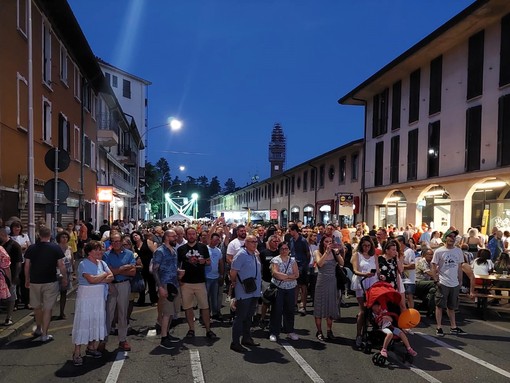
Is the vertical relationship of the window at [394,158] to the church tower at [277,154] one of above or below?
below

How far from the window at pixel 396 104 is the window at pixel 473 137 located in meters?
6.80

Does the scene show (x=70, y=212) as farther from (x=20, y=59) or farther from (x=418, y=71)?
(x=418, y=71)

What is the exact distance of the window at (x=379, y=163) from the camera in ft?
88.9

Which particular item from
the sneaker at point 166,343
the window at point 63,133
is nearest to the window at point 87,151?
the window at point 63,133

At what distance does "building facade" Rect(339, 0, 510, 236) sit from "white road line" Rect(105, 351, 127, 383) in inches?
558

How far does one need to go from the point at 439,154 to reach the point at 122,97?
56385 mm

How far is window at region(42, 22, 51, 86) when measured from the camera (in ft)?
56.3

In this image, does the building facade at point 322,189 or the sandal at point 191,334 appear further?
the building facade at point 322,189

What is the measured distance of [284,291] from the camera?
26.0ft

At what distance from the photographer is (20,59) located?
14086 mm

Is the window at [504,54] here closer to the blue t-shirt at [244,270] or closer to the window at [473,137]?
the window at [473,137]

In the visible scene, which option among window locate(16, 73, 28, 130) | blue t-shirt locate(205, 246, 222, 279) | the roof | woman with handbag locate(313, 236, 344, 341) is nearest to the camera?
woman with handbag locate(313, 236, 344, 341)

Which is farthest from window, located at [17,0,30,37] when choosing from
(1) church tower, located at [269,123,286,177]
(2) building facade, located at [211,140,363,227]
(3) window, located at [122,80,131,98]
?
(1) church tower, located at [269,123,286,177]

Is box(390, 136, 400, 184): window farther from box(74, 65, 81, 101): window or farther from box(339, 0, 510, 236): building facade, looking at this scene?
box(74, 65, 81, 101): window
